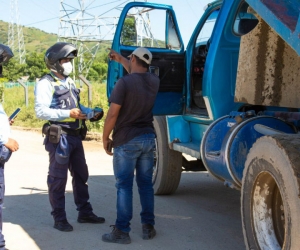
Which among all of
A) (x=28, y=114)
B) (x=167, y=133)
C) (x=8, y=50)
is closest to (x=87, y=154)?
(x=167, y=133)

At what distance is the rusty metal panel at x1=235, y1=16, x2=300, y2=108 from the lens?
15.9ft

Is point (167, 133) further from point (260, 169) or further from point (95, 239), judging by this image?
point (260, 169)

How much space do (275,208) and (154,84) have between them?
1.82 meters

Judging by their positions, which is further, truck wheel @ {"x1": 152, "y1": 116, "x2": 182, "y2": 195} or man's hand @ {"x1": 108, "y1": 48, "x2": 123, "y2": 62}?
truck wheel @ {"x1": 152, "y1": 116, "x2": 182, "y2": 195}

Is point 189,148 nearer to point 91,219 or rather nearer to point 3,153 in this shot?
point 91,219

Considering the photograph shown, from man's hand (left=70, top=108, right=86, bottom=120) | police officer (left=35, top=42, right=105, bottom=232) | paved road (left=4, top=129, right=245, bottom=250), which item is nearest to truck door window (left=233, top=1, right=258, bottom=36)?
Result: police officer (left=35, top=42, right=105, bottom=232)

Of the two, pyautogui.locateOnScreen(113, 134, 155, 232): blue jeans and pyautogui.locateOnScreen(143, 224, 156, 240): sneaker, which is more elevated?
pyautogui.locateOnScreen(113, 134, 155, 232): blue jeans

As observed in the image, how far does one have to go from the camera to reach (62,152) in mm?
5656

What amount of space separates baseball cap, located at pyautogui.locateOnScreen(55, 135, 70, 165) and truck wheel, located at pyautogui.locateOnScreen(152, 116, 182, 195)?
1.85 m

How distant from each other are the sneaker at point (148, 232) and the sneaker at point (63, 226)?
78cm

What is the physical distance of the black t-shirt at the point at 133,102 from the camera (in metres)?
5.28

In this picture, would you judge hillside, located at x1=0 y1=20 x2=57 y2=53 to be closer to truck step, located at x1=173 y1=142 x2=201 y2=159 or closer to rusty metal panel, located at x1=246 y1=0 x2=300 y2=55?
truck step, located at x1=173 y1=142 x2=201 y2=159

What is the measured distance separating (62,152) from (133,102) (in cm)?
92

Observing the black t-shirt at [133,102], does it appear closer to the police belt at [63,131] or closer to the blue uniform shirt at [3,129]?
the police belt at [63,131]
